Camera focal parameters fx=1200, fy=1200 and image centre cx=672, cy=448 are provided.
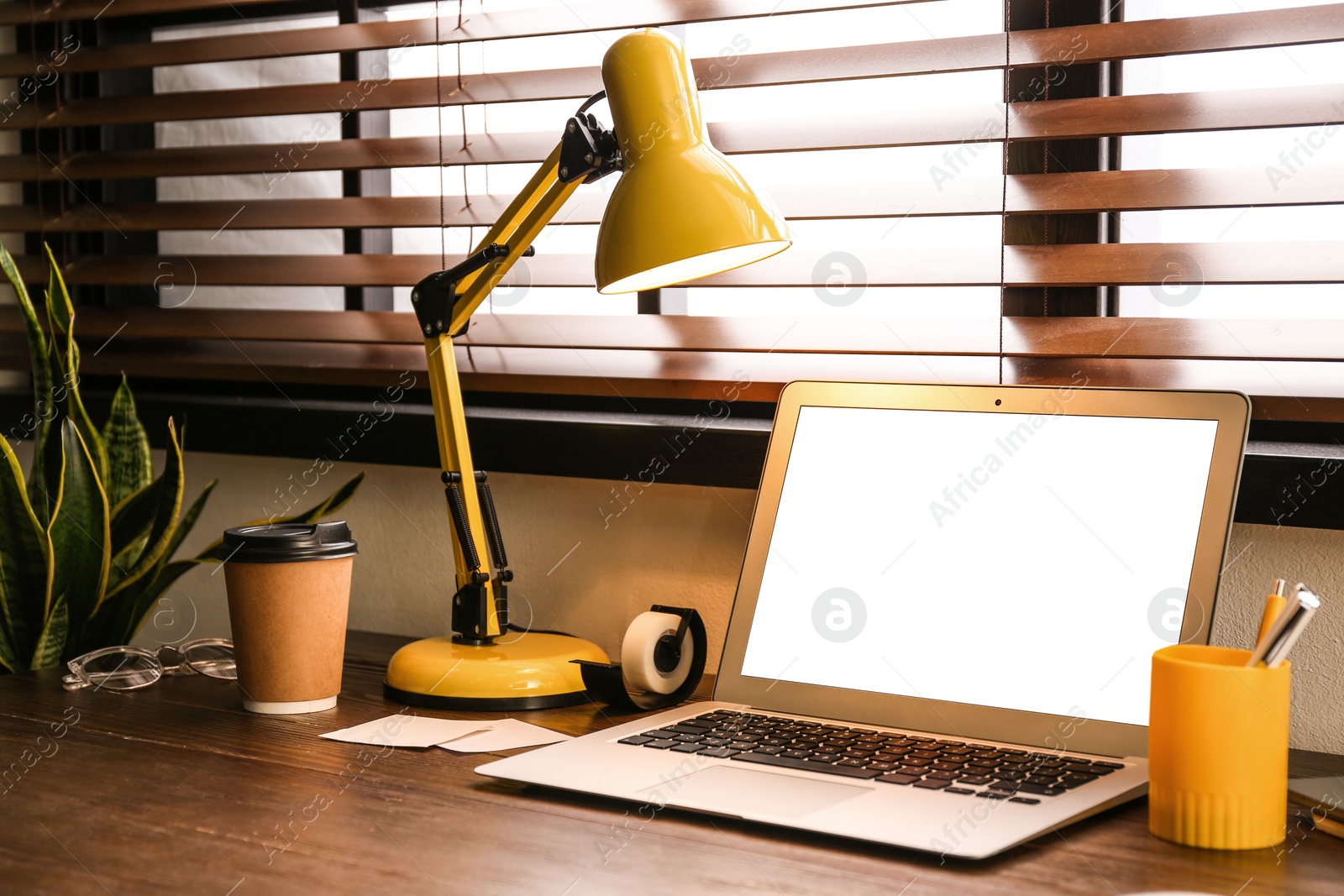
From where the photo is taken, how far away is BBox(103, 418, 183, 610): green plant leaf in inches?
50.1

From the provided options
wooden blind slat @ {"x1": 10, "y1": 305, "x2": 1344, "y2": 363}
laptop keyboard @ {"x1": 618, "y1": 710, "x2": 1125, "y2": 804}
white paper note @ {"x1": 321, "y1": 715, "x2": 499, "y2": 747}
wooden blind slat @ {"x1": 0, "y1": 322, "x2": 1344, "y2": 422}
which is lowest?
white paper note @ {"x1": 321, "y1": 715, "x2": 499, "y2": 747}

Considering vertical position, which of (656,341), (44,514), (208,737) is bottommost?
(208,737)

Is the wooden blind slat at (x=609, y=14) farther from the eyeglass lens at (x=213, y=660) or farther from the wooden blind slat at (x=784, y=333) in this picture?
the eyeglass lens at (x=213, y=660)

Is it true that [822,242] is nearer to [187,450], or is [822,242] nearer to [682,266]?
[682,266]

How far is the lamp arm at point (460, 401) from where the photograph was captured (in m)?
1.07

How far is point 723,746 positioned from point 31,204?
4.30 feet

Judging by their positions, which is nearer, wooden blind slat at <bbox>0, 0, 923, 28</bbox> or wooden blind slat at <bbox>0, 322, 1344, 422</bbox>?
wooden blind slat at <bbox>0, 322, 1344, 422</bbox>

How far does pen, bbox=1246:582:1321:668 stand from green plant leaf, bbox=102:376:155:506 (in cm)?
119

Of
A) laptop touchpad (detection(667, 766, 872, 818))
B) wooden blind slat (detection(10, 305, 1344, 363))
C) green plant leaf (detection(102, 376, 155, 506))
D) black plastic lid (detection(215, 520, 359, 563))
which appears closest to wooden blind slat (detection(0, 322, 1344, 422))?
wooden blind slat (detection(10, 305, 1344, 363))

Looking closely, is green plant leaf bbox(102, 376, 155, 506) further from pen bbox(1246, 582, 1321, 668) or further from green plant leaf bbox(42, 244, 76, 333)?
pen bbox(1246, 582, 1321, 668)

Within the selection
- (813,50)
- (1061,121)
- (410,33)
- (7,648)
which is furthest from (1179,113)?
(7,648)

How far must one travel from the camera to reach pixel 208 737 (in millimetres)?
975

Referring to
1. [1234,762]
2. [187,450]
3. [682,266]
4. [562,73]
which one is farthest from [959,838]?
[187,450]

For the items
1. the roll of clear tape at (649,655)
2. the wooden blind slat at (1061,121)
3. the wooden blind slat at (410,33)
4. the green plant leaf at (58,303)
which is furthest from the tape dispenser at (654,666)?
the green plant leaf at (58,303)
